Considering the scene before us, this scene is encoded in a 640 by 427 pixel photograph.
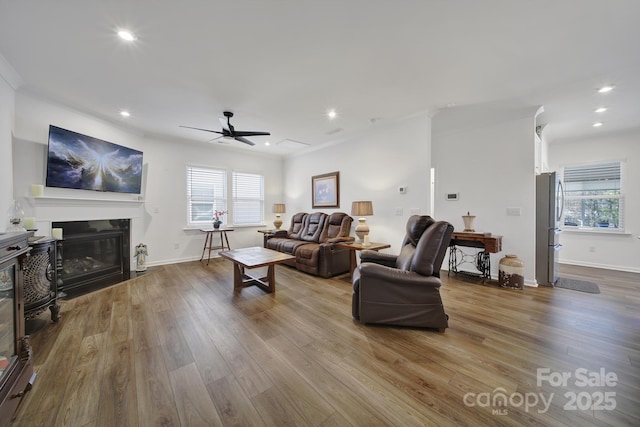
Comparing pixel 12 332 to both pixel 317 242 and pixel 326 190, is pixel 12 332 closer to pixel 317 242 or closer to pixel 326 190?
pixel 317 242

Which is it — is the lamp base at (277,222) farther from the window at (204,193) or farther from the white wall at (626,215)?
the white wall at (626,215)

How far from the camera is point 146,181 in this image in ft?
15.1

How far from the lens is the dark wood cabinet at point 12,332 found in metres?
1.28

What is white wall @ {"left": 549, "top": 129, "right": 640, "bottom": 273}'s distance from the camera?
423 centimetres

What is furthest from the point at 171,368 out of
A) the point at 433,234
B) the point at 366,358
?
the point at 433,234

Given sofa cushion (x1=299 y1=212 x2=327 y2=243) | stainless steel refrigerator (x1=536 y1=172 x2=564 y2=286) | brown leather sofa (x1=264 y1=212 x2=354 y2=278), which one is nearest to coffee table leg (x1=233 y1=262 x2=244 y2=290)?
brown leather sofa (x1=264 y1=212 x2=354 y2=278)

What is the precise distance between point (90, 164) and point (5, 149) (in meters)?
0.96

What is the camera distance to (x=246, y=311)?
267 cm

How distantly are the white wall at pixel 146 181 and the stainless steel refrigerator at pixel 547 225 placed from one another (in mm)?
5555

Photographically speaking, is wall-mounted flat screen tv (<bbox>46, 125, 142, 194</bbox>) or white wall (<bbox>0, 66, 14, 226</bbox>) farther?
wall-mounted flat screen tv (<bbox>46, 125, 142, 194</bbox>)

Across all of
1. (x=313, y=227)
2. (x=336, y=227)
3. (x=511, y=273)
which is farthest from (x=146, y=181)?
(x=511, y=273)

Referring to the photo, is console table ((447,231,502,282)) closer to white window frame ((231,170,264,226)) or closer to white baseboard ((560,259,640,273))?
white baseboard ((560,259,640,273))

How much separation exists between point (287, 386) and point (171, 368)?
901mm

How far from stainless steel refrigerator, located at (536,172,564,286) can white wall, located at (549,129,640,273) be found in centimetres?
206
